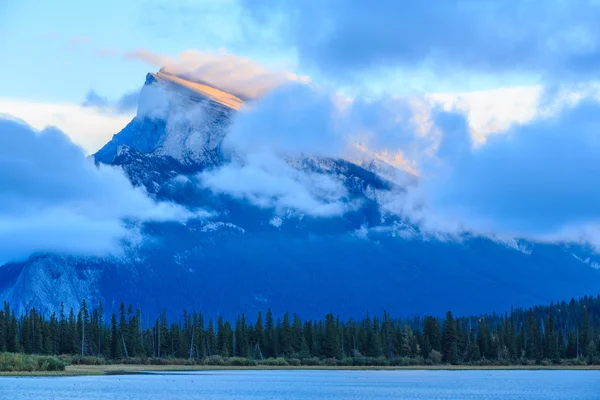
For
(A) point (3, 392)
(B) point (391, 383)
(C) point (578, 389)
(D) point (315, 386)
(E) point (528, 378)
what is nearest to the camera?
(A) point (3, 392)

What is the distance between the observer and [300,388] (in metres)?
140

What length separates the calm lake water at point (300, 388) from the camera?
11969 centimetres

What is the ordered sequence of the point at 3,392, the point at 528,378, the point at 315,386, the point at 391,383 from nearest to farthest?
the point at 3,392 < the point at 315,386 < the point at 391,383 < the point at 528,378

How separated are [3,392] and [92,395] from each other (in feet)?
32.8

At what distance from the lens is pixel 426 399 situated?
118812mm

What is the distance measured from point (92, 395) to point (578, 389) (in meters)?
64.5

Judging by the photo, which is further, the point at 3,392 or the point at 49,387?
the point at 49,387

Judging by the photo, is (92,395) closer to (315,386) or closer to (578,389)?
(315,386)

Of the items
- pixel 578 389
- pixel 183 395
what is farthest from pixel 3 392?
pixel 578 389

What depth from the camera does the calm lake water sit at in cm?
11969

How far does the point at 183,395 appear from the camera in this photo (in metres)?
121

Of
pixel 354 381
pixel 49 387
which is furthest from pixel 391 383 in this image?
pixel 49 387

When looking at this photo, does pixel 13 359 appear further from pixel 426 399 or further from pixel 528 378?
pixel 528 378

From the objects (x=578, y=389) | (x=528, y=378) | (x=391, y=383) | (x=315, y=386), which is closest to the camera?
(x=578, y=389)
